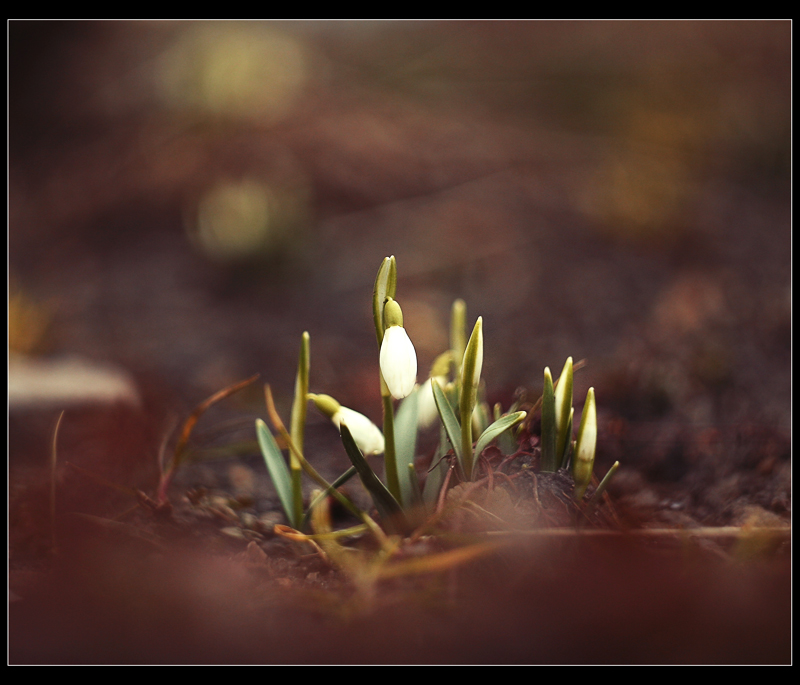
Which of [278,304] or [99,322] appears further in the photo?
[278,304]

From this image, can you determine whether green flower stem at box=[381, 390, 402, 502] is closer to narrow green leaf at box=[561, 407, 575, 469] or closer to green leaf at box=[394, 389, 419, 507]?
green leaf at box=[394, 389, 419, 507]

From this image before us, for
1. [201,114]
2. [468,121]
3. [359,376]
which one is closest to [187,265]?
[201,114]

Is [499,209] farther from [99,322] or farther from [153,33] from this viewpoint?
[153,33]

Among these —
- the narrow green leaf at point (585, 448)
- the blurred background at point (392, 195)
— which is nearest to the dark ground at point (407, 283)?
the blurred background at point (392, 195)

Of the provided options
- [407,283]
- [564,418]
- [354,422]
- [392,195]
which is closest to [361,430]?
[354,422]

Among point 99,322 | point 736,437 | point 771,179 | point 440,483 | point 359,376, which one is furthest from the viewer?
point 771,179

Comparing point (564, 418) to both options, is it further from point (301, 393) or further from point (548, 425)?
point (301, 393)
